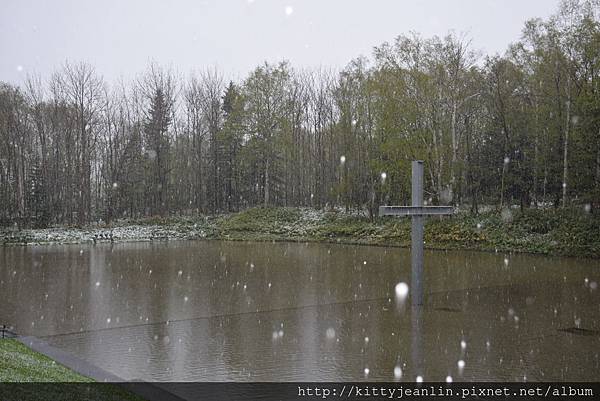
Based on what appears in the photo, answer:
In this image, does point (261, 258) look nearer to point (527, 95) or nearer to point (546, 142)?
point (546, 142)

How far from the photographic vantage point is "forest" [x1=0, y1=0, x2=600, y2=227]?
86.1 ft

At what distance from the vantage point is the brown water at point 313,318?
681 cm

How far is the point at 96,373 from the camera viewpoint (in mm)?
6152

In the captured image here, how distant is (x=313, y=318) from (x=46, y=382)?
5388mm

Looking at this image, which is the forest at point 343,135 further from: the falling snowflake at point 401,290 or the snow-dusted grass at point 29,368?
the snow-dusted grass at point 29,368

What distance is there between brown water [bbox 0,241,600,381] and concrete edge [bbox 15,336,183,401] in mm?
281

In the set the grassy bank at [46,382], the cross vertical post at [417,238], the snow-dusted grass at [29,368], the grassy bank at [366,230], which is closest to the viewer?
the grassy bank at [46,382]

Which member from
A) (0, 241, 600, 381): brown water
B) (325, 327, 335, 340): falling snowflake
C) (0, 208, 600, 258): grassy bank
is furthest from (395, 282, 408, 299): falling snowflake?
(0, 208, 600, 258): grassy bank

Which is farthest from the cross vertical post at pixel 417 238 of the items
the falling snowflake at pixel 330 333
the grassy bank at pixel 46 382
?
the grassy bank at pixel 46 382

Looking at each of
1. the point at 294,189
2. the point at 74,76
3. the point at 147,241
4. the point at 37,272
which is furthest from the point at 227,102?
the point at 37,272

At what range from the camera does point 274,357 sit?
726 centimetres

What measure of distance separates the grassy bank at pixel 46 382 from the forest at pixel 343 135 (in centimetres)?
2088

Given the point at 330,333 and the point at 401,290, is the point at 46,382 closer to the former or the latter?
the point at 330,333

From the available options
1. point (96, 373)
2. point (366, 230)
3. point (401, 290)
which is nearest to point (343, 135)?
Result: point (366, 230)
